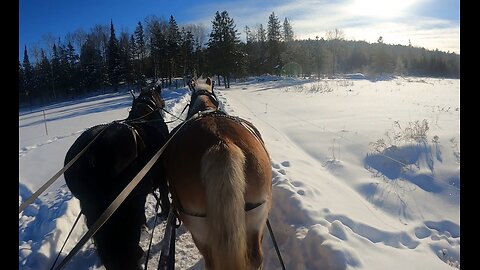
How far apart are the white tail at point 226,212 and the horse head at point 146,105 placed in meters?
2.53

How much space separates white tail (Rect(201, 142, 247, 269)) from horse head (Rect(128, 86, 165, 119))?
2.53m

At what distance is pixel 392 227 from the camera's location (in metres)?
3.88

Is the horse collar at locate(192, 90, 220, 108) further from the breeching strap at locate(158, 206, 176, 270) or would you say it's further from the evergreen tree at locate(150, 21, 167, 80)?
the evergreen tree at locate(150, 21, 167, 80)

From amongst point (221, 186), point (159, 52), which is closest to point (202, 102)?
point (221, 186)

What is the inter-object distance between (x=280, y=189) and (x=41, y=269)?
321cm

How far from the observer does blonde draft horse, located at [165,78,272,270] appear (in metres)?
1.99

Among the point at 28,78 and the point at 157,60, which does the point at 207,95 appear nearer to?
the point at 157,60

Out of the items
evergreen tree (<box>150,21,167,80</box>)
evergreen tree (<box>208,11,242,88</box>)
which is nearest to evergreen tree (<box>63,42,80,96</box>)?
evergreen tree (<box>150,21,167,80</box>)

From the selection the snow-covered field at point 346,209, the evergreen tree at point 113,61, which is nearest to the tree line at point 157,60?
the evergreen tree at point 113,61

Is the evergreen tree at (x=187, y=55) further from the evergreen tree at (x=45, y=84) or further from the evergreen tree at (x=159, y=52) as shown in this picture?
the evergreen tree at (x=45, y=84)

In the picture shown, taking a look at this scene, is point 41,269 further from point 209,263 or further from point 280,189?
point 280,189

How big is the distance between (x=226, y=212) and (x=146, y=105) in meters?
3.25

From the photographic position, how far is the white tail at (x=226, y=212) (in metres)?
1.98

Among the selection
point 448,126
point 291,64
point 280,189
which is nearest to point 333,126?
point 448,126
